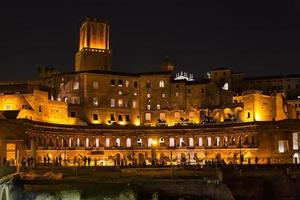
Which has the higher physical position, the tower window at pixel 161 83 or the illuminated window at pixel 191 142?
the tower window at pixel 161 83

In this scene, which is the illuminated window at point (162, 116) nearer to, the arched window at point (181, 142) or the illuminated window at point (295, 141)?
the arched window at point (181, 142)

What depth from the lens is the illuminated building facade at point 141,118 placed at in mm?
82625

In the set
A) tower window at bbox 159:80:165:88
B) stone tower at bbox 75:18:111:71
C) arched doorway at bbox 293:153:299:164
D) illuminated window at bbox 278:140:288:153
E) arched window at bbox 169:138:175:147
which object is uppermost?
stone tower at bbox 75:18:111:71

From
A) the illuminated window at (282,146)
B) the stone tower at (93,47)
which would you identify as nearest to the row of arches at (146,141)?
the illuminated window at (282,146)

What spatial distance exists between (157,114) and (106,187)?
193 feet

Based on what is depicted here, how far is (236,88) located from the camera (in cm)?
11650

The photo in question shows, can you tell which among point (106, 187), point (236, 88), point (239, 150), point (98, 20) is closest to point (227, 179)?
point (106, 187)

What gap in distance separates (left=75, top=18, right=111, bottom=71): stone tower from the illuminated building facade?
0.23m

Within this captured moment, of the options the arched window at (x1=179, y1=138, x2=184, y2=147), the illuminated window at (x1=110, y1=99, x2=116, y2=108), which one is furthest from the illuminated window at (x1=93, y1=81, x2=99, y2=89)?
the arched window at (x1=179, y1=138, x2=184, y2=147)

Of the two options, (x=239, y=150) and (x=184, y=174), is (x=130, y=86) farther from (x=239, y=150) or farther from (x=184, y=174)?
(x=184, y=174)

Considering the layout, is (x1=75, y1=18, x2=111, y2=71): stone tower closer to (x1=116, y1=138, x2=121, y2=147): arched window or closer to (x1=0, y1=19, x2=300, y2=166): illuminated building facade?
(x1=0, y1=19, x2=300, y2=166): illuminated building facade

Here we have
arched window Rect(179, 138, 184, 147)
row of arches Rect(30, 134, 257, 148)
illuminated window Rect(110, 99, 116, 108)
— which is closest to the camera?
row of arches Rect(30, 134, 257, 148)

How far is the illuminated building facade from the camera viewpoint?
3253 inches

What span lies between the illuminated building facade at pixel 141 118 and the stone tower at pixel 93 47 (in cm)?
23
